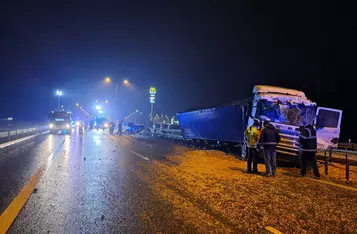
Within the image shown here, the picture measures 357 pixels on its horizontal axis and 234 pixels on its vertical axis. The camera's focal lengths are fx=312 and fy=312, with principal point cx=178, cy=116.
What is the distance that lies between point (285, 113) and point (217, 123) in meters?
4.83

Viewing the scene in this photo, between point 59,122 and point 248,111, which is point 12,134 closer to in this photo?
point 59,122

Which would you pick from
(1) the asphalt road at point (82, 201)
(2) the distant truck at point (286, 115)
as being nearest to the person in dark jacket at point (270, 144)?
(2) the distant truck at point (286, 115)

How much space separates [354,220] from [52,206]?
17.6 feet

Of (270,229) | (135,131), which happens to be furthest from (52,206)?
(135,131)

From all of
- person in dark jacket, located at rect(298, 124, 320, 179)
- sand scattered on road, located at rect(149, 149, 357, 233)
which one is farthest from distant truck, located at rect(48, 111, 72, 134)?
person in dark jacket, located at rect(298, 124, 320, 179)

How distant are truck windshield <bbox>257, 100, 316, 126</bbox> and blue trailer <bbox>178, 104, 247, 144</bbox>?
4.46 ft

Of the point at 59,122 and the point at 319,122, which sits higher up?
the point at 319,122

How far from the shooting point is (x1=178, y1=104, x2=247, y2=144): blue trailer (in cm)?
1373

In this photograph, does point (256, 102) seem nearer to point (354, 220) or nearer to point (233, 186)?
point (233, 186)

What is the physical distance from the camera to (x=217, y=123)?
52.9ft

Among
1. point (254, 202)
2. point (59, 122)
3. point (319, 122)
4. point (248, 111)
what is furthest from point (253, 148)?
point (59, 122)

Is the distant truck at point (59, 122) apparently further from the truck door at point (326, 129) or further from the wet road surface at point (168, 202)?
the truck door at point (326, 129)

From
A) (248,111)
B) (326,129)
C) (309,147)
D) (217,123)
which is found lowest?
(309,147)

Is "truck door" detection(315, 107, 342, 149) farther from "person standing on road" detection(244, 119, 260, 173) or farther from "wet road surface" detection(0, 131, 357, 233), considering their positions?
"person standing on road" detection(244, 119, 260, 173)
